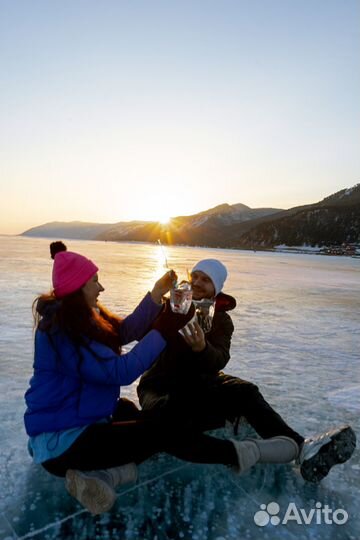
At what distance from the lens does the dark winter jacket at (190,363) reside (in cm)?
313

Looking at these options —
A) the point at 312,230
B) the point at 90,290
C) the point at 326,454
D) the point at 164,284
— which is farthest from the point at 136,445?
the point at 312,230

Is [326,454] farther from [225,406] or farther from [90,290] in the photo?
[90,290]

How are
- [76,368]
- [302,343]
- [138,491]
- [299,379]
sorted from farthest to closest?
[302,343], [299,379], [138,491], [76,368]

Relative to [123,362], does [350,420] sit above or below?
below

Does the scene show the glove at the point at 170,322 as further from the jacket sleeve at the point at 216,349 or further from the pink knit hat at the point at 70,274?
the pink knit hat at the point at 70,274

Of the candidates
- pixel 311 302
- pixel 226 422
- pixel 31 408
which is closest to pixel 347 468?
pixel 226 422

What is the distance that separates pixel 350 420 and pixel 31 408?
289 cm

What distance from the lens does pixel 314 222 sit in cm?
13050

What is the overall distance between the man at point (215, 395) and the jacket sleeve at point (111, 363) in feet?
1.24

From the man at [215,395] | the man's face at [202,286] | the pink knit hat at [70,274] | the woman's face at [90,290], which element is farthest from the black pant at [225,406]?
the pink knit hat at [70,274]

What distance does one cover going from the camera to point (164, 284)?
10.6 feet

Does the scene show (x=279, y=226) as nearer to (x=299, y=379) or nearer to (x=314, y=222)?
(x=314, y=222)

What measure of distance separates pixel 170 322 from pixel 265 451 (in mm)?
1134

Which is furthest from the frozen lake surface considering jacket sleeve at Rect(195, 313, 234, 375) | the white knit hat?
the white knit hat
